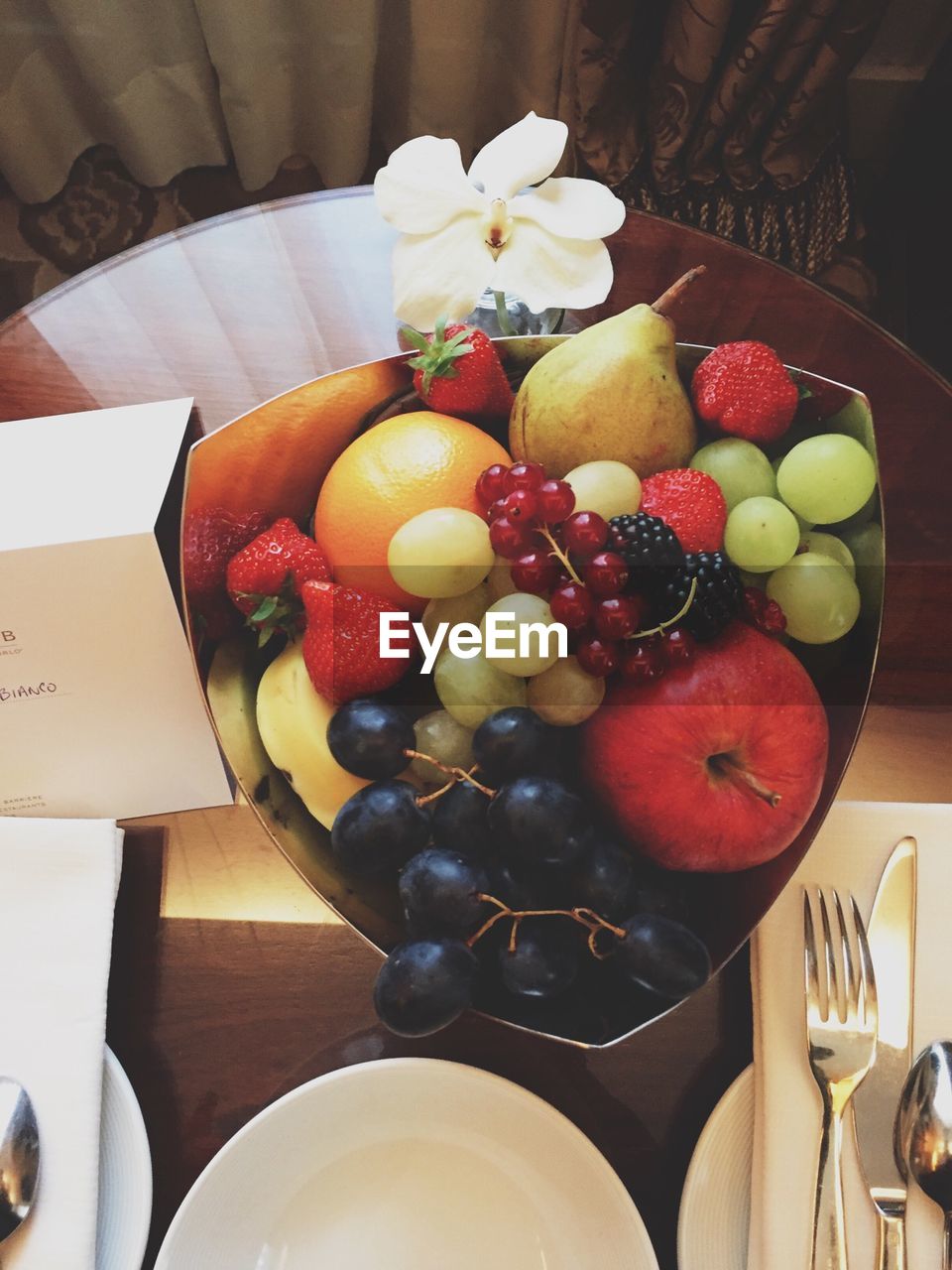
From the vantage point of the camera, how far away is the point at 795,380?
48cm

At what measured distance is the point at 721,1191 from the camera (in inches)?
17.6

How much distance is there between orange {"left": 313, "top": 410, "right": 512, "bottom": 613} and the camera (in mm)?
458

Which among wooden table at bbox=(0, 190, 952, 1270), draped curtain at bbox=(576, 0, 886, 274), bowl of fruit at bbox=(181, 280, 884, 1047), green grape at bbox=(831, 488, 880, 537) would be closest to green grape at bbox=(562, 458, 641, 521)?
bowl of fruit at bbox=(181, 280, 884, 1047)

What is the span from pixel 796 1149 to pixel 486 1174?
15cm

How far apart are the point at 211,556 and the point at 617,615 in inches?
8.0

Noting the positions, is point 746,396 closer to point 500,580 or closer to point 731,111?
point 500,580

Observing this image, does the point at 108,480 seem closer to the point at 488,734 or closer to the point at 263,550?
the point at 263,550

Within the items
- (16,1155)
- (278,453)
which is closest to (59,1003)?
(16,1155)

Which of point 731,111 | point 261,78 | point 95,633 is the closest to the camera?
point 95,633

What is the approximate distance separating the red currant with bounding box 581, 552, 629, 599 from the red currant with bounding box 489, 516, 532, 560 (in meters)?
0.03

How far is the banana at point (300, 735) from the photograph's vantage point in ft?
1.50

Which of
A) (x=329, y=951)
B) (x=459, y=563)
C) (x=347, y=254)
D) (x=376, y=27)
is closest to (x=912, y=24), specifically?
(x=376, y=27)

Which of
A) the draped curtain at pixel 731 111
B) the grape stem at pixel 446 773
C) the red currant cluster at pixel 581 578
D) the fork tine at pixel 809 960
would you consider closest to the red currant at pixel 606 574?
the red currant cluster at pixel 581 578

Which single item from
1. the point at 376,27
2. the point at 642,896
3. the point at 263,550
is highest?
the point at 376,27
